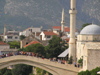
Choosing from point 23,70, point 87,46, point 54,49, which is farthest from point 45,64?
point 23,70

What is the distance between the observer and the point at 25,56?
5891 centimetres

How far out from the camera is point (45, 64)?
57688 millimetres

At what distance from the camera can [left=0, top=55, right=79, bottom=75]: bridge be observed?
54216mm

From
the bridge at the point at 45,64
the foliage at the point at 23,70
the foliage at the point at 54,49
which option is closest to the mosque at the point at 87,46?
the bridge at the point at 45,64

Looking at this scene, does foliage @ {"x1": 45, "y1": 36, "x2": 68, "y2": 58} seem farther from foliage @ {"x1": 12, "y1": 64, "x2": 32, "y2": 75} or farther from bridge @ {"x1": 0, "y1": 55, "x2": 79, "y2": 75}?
bridge @ {"x1": 0, "y1": 55, "x2": 79, "y2": 75}

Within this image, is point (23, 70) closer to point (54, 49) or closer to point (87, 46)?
point (54, 49)

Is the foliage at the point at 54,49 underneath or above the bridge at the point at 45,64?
above

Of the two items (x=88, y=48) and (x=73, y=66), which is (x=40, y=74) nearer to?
(x=73, y=66)

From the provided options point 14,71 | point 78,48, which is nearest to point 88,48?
point 78,48

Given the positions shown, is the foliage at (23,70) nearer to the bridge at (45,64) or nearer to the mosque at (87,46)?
the mosque at (87,46)

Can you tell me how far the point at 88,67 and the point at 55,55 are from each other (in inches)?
1352

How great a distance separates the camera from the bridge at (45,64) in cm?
5422

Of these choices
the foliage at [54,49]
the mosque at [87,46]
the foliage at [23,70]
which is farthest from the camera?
the foliage at [23,70]

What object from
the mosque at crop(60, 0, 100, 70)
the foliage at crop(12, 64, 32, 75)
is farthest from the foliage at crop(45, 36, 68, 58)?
the mosque at crop(60, 0, 100, 70)
